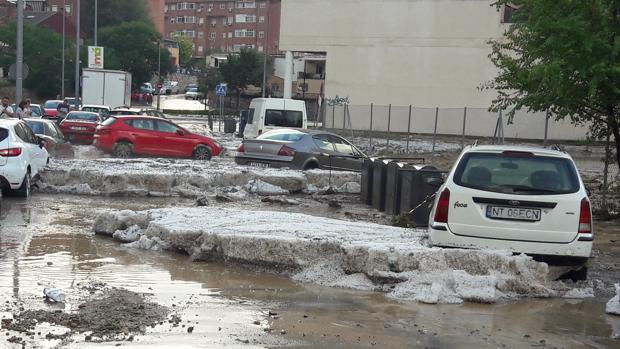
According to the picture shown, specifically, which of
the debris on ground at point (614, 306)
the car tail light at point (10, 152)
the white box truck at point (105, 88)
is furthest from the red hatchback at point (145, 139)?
the white box truck at point (105, 88)

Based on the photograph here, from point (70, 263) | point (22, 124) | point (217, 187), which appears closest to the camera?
point (70, 263)

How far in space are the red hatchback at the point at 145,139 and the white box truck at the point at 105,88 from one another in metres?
22.6

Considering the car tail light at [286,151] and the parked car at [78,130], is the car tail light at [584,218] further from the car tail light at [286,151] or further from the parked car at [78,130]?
the parked car at [78,130]

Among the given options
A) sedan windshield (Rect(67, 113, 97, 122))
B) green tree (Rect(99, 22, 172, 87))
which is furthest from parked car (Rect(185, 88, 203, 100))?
sedan windshield (Rect(67, 113, 97, 122))

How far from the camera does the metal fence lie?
151 feet

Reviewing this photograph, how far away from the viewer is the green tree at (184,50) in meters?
157

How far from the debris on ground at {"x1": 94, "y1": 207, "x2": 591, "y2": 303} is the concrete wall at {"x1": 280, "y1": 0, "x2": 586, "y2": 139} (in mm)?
37761

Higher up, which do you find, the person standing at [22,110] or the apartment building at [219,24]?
the apartment building at [219,24]

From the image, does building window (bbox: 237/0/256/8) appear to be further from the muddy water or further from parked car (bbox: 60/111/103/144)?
the muddy water

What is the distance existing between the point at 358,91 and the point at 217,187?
1437 inches

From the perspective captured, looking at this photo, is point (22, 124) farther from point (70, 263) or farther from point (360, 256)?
point (360, 256)

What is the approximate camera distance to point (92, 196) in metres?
18.2

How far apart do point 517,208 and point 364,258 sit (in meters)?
1.71

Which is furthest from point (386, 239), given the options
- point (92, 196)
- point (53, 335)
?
point (92, 196)
